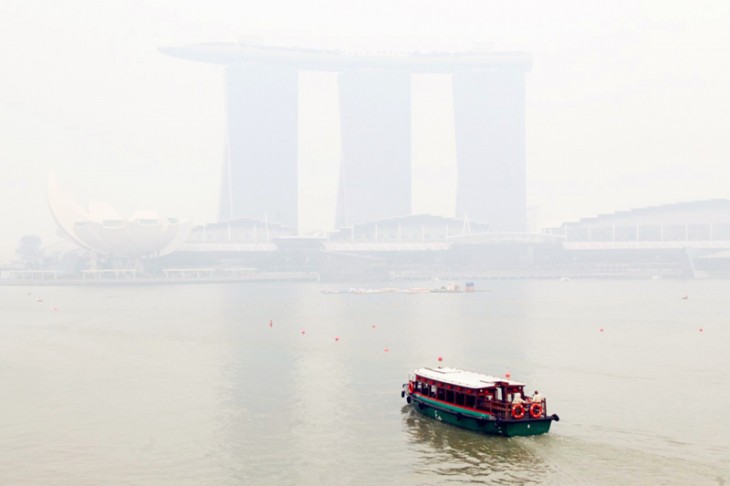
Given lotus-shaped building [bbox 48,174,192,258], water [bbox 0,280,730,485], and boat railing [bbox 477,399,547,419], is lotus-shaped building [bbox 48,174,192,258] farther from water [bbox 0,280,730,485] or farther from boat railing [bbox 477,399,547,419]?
boat railing [bbox 477,399,547,419]

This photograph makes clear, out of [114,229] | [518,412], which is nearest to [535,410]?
[518,412]

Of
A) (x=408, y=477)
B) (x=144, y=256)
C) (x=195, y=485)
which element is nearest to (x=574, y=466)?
(x=408, y=477)

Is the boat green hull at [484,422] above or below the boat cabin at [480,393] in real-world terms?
below

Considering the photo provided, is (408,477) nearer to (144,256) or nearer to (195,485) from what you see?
(195,485)

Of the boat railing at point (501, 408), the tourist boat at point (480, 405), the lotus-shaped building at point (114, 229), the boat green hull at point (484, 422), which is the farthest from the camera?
the lotus-shaped building at point (114, 229)

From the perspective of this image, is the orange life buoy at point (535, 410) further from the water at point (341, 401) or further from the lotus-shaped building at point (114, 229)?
the lotus-shaped building at point (114, 229)

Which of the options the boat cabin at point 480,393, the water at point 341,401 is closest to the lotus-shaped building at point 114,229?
the water at point 341,401

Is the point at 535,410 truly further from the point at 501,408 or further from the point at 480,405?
the point at 480,405
